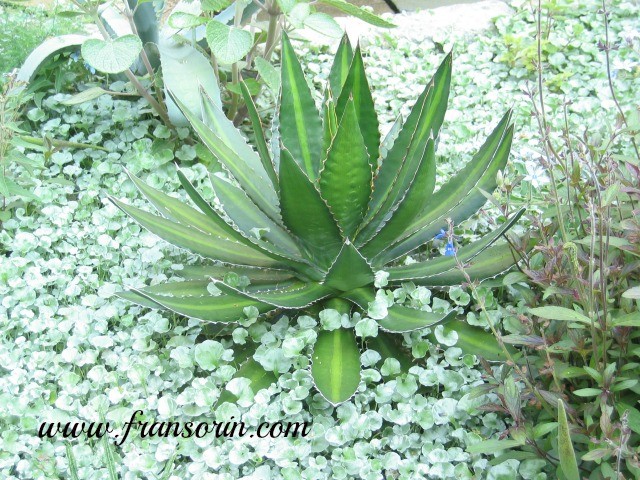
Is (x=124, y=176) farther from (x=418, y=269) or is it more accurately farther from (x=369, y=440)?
(x=369, y=440)

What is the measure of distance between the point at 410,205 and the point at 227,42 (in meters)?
0.85

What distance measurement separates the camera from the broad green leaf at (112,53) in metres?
2.26

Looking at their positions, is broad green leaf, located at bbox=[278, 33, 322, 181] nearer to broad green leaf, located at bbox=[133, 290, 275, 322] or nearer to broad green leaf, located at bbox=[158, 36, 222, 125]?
broad green leaf, located at bbox=[133, 290, 275, 322]

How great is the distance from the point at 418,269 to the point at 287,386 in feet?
1.47

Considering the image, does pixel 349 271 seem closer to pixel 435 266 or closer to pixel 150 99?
pixel 435 266

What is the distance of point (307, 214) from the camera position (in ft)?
5.77

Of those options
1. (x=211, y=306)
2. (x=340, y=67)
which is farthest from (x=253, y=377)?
(x=340, y=67)

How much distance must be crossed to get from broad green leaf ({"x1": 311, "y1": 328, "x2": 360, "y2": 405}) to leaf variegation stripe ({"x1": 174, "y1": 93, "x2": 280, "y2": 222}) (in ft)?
1.18

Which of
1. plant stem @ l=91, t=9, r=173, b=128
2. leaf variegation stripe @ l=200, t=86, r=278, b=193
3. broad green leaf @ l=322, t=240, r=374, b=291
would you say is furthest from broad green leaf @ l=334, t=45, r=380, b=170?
plant stem @ l=91, t=9, r=173, b=128

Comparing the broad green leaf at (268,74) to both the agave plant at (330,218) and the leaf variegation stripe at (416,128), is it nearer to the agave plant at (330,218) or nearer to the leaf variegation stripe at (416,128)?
the agave plant at (330,218)

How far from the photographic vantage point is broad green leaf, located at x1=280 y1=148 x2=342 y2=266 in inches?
64.7

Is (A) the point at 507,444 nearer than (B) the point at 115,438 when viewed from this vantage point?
Yes

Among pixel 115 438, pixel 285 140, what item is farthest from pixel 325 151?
pixel 115 438

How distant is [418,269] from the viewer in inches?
76.0
